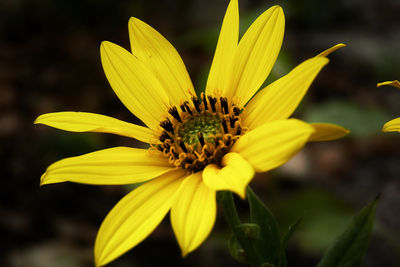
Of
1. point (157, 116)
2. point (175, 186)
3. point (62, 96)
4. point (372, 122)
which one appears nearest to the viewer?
point (175, 186)

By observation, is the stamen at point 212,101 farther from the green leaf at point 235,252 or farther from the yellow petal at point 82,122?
the green leaf at point 235,252

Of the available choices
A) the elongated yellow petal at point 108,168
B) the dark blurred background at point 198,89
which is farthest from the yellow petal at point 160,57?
the dark blurred background at point 198,89

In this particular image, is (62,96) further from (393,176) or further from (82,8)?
(393,176)

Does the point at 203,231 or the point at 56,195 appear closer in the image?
the point at 203,231

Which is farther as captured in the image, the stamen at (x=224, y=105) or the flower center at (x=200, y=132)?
the stamen at (x=224, y=105)

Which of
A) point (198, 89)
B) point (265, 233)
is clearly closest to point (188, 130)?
point (265, 233)

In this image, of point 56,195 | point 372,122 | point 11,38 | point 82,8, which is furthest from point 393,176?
point 11,38

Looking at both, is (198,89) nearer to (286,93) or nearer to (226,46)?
(226,46)
